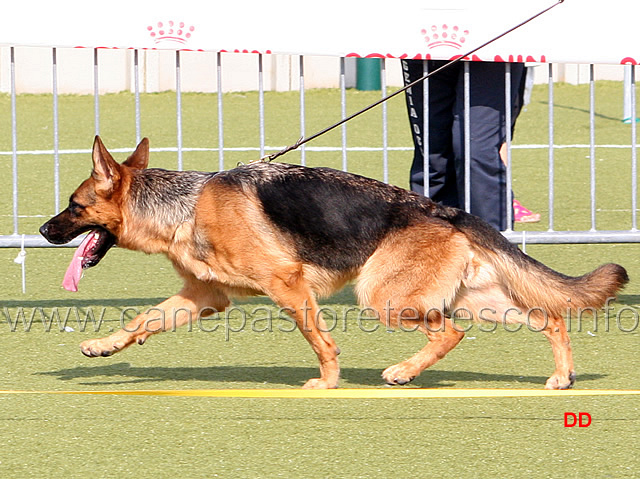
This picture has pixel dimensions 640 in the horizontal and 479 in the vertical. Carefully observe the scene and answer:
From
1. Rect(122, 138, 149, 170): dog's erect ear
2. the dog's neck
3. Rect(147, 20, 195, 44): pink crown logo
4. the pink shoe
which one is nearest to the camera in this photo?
the dog's neck

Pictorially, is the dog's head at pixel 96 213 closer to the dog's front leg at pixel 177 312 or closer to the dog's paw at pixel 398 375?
the dog's front leg at pixel 177 312

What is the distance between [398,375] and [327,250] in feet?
1.93

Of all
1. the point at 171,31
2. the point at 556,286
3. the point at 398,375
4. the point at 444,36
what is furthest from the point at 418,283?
the point at 171,31

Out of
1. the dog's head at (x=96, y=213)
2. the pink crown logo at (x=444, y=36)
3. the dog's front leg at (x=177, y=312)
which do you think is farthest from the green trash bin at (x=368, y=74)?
the dog's head at (x=96, y=213)

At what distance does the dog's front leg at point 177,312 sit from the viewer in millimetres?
5180

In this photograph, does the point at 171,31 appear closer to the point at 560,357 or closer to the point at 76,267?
the point at 76,267

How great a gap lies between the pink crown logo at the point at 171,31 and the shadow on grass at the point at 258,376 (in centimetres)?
174

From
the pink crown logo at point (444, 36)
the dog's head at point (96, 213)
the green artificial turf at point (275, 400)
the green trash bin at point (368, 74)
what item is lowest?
the green artificial turf at point (275, 400)

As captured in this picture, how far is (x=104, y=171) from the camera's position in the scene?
5.03 m

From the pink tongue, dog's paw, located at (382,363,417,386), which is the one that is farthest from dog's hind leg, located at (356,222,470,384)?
the pink tongue

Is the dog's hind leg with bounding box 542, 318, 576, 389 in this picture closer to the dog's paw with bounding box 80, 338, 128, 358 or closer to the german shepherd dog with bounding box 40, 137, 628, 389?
the german shepherd dog with bounding box 40, 137, 628, 389

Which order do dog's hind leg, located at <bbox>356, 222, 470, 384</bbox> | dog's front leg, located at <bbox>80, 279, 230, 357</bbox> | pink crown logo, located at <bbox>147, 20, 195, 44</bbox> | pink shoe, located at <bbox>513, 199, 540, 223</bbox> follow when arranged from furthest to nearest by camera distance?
pink shoe, located at <bbox>513, 199, 540, 223</bbox>, pink crown logo, located at <bbox>147, 20, 195, 44</bbox>, dog's front leg, located at <bbox>80, 279, 230, 357</bbox>, dog's hind leg, located at <bbox>356, 222, 470, 384</bbox>

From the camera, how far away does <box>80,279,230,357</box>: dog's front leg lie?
17.0ft

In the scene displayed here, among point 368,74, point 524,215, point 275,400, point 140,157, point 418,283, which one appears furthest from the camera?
point 368,74
